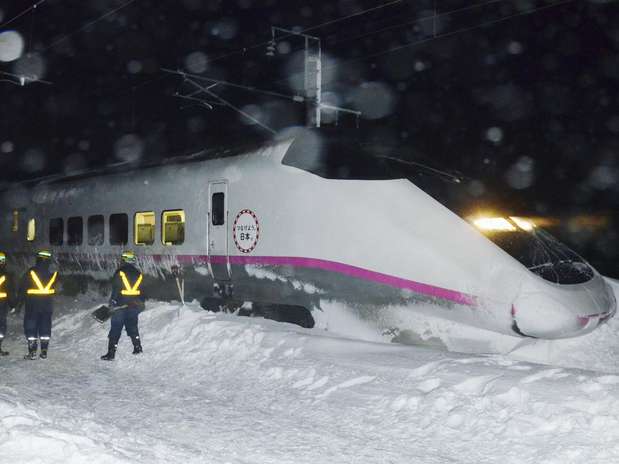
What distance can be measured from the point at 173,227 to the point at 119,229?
7.02 ft

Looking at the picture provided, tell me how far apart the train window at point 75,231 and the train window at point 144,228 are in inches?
105

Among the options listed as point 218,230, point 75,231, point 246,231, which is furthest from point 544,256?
point 75,231

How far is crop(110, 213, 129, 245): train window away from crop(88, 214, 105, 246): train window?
40cm

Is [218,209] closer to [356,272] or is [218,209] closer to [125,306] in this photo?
[125,306]

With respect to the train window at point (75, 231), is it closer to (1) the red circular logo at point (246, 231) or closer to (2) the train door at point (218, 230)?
(2) the train door at point (218, 230)

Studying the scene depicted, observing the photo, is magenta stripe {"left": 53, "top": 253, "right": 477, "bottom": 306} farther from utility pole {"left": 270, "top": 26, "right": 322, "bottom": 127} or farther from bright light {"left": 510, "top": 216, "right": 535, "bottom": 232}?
utility pole {"left": 270, "top": 26, "right": 322, "bottom": 127}

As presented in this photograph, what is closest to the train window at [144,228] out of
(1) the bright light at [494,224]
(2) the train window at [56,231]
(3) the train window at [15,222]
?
(2) the train window at [56,231]

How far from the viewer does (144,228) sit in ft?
41.3

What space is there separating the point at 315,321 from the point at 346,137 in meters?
2.74

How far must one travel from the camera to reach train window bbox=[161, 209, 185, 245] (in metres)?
11.5

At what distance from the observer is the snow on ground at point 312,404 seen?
198 inches

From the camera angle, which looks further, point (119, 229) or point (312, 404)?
point (119, 229)

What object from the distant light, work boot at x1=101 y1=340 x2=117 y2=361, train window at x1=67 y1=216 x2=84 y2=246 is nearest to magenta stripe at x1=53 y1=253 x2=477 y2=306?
work boot at x1=101 y1=340 x2=117 y2=361

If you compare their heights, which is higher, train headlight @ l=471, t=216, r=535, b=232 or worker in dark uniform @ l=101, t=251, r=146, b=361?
train headlight @ l=471, t=216, r=535, b=232
